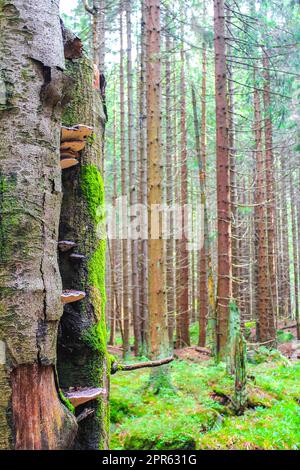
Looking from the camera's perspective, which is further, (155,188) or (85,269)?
(155,188)

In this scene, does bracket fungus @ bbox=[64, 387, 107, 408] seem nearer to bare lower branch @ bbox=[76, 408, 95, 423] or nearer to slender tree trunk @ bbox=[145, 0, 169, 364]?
bare lower branch @ bbox=[76, 408, 95, 423]

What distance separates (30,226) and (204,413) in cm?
537

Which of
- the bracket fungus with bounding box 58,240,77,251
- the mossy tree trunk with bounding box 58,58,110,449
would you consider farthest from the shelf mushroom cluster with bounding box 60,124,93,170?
the bracket fungus with bounding box 58,240,77,251

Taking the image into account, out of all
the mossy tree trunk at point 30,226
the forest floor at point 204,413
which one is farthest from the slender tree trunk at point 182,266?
the mossy tree trunk at point 30,226

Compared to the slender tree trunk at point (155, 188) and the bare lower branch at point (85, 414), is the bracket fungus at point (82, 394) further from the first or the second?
the slender tree trunk at point (155, 188)

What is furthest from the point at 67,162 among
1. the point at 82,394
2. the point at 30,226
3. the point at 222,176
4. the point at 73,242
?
the point at 222,176

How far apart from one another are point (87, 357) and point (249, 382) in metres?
6.39

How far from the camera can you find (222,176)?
8.81 metres

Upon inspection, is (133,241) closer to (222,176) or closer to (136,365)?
(222,176)

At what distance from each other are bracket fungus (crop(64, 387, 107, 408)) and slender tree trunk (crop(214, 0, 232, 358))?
23.9 feet

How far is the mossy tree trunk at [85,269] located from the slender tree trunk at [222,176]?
23.0ft

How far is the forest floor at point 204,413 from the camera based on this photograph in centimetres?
504

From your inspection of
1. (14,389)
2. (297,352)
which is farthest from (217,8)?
(297,352)

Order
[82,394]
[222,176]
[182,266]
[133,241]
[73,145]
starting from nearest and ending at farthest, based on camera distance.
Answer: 1. [82,394]
2. [73,145]
3. [222,176]
4. [133,241]
5. [182,266]
